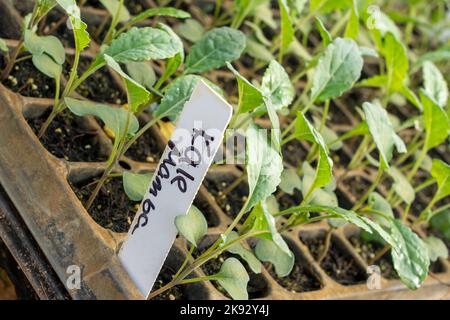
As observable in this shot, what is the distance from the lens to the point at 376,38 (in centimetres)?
110

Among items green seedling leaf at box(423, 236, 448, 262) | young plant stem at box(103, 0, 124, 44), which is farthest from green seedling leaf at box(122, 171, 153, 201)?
green seedling leaf at box(423, 236, 448, 262)

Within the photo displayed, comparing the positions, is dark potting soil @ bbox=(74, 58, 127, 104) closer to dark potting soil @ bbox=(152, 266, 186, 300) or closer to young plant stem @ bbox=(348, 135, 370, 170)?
dark potting soil @ bbox=(152, 266, 186, 300)

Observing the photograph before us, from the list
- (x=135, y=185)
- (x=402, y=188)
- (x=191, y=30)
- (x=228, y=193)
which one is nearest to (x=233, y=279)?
(x=135, y=185)

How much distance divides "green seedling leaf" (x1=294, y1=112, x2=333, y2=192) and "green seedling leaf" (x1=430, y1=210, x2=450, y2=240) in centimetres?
39

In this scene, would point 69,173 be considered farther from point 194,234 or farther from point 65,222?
point 194,234

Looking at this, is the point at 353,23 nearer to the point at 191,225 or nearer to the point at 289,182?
the point at 289,182

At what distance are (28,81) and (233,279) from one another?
0.40 m

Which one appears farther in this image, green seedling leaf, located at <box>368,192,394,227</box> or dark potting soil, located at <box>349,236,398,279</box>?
dark potting soil, located at <box>349,236,398,279</box>

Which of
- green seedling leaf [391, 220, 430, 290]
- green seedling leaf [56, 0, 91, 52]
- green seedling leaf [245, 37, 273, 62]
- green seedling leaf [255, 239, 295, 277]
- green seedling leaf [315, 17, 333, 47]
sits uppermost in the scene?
green seedling leaf [56, 0, 91, 52]

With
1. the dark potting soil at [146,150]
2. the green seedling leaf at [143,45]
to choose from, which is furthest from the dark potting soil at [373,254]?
the green seedling leaf at [143,45]

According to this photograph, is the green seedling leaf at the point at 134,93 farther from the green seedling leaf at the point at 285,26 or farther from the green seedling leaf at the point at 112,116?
the green seedling leaf at the point at 285,26

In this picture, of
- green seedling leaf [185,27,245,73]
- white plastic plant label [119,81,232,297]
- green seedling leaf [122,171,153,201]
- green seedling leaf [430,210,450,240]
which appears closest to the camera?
white plastic plant label [119,81,232,297]

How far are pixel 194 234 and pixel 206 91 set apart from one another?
17 cm

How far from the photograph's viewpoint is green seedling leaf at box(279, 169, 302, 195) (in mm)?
979
